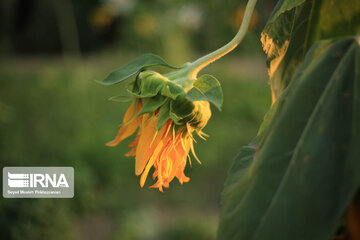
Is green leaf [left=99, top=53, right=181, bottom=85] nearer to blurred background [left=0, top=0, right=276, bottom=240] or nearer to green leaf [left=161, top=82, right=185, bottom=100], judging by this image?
green leaf [left=161, top=82, right=185, bottom=100]

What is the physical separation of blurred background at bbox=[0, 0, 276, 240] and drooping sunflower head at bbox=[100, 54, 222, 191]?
147 cm

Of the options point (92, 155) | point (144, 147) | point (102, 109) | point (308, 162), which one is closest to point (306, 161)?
point (308, 162)

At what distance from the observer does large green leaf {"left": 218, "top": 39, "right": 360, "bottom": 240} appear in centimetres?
16

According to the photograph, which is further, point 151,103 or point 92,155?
point 92,155

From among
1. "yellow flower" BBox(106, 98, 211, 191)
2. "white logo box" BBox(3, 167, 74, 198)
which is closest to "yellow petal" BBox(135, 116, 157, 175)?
"yellow flower" BBox(106, 98, 211, 191)

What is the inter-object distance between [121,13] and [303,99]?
10.00ft

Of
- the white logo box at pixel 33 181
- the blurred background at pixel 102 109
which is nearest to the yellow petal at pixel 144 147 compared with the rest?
the white logo box at pixel 33 181

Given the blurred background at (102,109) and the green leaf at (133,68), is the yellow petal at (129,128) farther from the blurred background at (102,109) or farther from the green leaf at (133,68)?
the blurred background at (102,109)

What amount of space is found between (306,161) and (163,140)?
103 mm

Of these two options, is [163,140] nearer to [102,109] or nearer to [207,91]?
[207,91]

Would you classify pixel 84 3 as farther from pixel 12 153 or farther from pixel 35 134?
pixel 12 153

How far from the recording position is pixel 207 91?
0.23 m

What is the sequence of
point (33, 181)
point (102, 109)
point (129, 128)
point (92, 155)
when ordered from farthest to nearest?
point (102, 109) < point (92, 155) < point (33, 181) < point (129, 128)

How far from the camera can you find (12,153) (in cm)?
192
